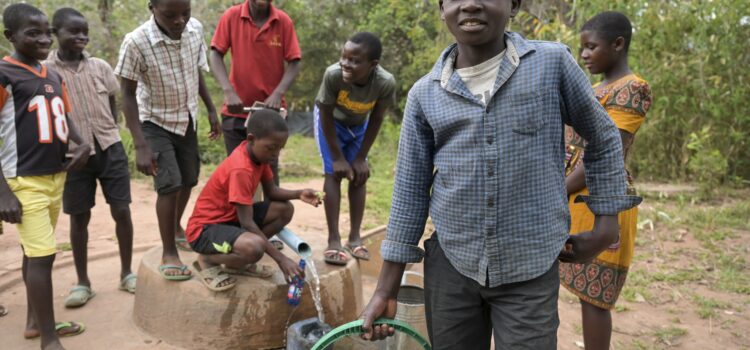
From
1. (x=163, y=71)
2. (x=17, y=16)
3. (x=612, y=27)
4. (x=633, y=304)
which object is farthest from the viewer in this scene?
(x=633, y=304)

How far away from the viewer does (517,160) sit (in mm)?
1490

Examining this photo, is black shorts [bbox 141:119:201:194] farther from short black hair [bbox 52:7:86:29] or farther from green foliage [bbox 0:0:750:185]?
green foliage [bbox 0:0:750:185]

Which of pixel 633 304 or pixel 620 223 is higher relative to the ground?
pixel 620 223

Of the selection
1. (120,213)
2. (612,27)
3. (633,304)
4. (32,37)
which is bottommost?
(633,304)

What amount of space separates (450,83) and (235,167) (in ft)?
4.86

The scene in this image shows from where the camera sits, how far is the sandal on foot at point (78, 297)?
3271mm

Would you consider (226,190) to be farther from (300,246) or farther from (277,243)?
(277,243)

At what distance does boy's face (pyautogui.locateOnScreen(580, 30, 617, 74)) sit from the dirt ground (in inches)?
63.3

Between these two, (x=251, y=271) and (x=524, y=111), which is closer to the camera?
(x=524, y=111)

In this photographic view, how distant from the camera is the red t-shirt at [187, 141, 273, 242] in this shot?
2709 millimetres

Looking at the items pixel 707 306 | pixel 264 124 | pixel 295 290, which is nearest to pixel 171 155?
pixel 264 124

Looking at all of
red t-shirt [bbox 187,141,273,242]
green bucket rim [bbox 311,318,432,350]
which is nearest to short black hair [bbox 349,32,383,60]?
red t-shirt [bbox 187,141,273,242]

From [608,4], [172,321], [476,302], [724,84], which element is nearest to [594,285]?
[476,302]

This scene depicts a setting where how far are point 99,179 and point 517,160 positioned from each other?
2619 millimetres
